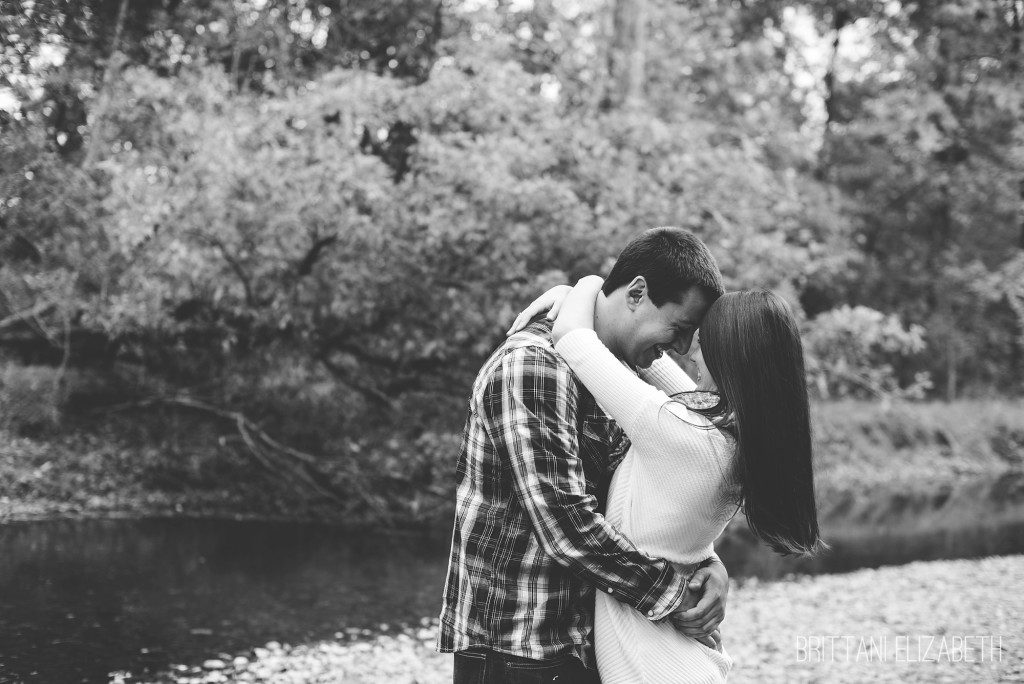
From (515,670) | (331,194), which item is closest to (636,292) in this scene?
(515,670)

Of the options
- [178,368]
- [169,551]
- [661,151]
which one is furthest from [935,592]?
[178,368]

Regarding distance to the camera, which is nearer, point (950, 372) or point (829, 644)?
point (829, 644)

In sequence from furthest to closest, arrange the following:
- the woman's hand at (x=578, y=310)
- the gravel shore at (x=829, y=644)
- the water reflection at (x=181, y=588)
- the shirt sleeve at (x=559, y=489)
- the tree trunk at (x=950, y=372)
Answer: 1. the tree trunk at (x=950, y=372)
2. the water reflection at (x=181, y=588)
3. the gravel shore at (x=829, y=644)
4. the woman's hand at (x=578, y=310)
5. the shirt sleeve at (x=559, y=489)


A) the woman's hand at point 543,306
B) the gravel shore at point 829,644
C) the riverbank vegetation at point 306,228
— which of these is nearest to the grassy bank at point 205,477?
the riverbank vegetation at point 306,228

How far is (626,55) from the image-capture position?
14062 millimetres

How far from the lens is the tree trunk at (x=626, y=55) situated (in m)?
13.8

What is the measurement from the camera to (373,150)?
11391 mm

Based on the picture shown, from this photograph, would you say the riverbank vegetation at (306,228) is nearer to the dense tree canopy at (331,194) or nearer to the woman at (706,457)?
the dense tree canopy at (331,194)

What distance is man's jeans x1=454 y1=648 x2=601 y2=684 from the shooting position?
204 cm

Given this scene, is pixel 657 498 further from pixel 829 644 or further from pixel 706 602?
pixel 829 644

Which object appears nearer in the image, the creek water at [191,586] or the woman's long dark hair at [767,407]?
the woman's long dark hair at [767,407]

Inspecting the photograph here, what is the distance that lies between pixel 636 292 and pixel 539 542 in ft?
2.34

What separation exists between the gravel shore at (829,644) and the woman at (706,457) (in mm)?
4716

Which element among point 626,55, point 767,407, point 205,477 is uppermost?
point 626,55
